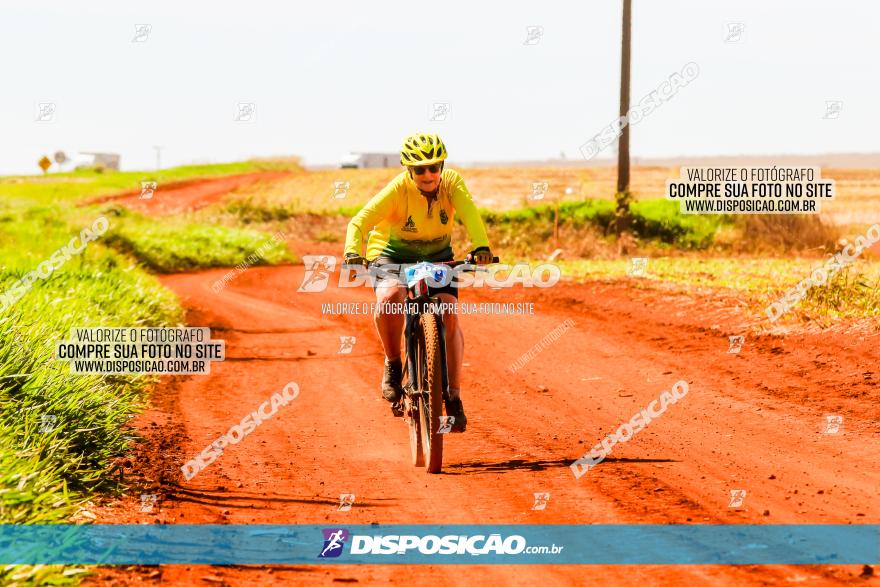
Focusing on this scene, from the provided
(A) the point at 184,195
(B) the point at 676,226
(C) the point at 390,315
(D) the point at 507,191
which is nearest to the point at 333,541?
(C) the point at 390,315

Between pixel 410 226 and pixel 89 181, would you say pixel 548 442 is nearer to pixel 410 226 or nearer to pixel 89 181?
pixel 410 226

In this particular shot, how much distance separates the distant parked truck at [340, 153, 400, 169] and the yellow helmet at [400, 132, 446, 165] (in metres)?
84.2

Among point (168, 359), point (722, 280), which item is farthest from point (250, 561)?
point (722, 280)

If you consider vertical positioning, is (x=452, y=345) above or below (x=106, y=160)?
below

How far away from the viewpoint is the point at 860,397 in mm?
10367

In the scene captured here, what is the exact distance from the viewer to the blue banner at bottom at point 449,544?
5.54 metres

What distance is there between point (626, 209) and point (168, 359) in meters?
18.8

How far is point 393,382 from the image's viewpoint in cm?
868

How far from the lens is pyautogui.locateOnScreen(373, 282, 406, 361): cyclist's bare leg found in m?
8.23

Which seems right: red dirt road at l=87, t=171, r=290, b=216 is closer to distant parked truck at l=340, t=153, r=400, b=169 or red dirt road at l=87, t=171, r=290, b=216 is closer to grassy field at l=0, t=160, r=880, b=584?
grassy field at l=0, t=160, r=880, b=584

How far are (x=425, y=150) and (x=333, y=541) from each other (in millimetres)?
3103

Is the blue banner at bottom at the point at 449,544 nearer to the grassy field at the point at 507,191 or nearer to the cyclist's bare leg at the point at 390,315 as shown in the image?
the cyclist's bare leg at the point at 390,315

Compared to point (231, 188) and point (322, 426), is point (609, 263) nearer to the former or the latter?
point (322, 426)

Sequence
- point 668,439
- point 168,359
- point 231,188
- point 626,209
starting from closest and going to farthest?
point 668,439 → point 168,359 → point 626,209 → point 231,188
